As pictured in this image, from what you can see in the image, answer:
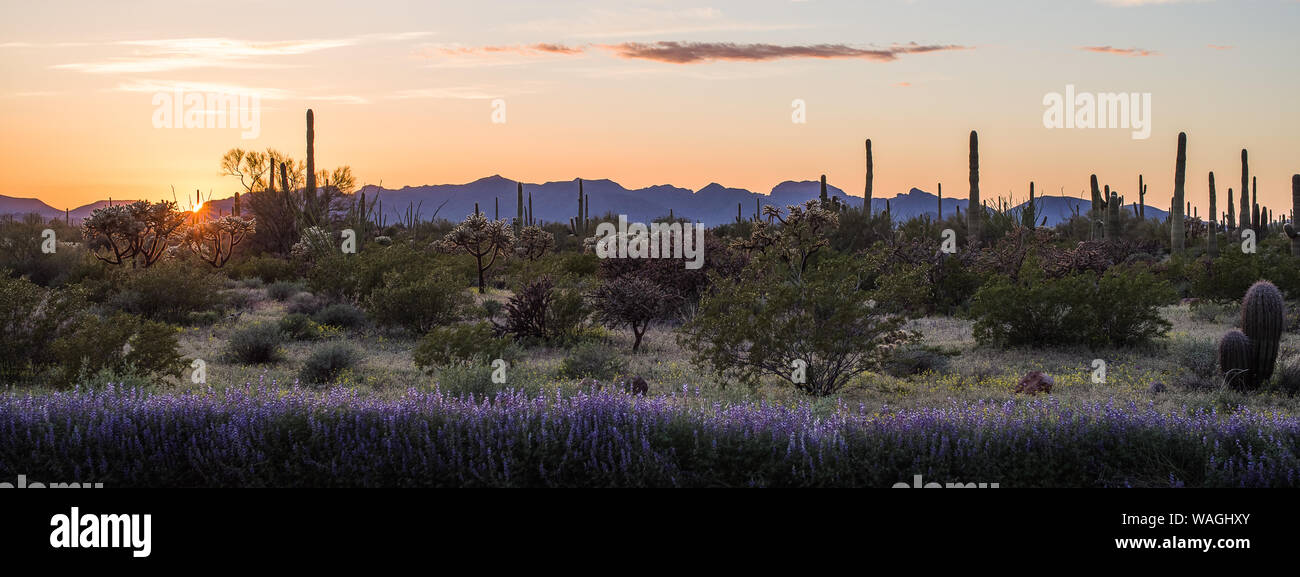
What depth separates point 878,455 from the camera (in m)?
5.77

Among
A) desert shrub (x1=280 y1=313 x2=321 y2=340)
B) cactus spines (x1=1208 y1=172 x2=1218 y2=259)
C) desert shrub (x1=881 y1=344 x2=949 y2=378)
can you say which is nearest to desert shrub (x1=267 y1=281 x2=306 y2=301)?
desert shrub (x1=280 y1=313 x2=321 y2=340)

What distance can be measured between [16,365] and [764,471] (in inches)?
331

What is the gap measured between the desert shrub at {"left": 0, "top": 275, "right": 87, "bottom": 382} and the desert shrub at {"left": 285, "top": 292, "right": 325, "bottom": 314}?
286 inches

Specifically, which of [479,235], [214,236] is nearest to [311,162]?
[214,236]

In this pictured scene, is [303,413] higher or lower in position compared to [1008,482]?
higher

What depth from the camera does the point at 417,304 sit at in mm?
15242

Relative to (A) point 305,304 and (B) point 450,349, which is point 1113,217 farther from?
(B) point 450,349

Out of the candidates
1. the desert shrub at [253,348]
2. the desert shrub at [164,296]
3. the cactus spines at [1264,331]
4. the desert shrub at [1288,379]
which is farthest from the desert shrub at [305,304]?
the desert shrub at [1288,379]

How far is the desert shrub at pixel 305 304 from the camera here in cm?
1798

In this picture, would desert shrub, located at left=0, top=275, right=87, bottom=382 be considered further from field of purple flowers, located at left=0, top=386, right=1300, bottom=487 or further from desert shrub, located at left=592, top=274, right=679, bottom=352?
desert shrub, located at left=592, top=274, right=679, bottom=352

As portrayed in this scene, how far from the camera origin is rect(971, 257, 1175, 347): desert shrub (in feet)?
42.2
